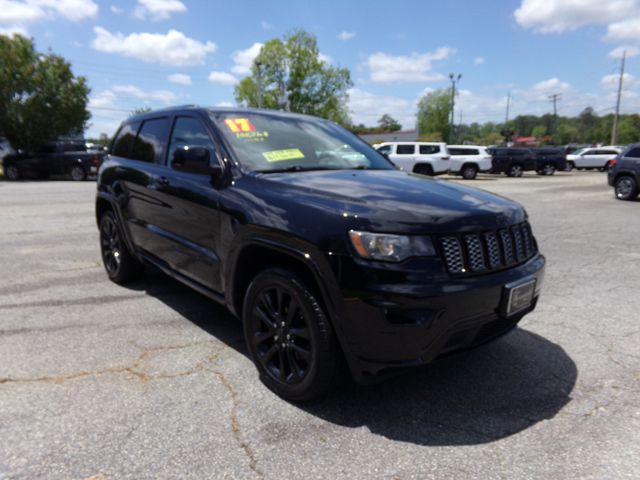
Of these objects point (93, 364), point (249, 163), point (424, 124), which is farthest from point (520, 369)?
point (424, 124)

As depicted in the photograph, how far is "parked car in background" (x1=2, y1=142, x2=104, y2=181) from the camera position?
850 inches

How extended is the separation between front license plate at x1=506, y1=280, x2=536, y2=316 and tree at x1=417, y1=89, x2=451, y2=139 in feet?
323

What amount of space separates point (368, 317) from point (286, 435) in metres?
0.78

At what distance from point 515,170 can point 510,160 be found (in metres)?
0.76

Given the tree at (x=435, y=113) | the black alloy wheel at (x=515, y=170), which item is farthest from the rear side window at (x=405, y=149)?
the tree at (x=435, y=113)

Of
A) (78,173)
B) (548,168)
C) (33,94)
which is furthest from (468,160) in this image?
(33,94)

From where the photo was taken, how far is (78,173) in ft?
71.6

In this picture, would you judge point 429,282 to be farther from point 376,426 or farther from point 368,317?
point 376,426

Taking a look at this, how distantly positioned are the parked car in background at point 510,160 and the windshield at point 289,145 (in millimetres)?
27640

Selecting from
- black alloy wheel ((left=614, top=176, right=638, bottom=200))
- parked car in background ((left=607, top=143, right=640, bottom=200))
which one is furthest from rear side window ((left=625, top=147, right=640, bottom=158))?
black alloy wheel ((left=614, top=176, right=638, bottom=200))

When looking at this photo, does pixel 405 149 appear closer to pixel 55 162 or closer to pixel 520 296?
pixel 55 162

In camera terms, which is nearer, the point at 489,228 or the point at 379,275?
the point at 379,275

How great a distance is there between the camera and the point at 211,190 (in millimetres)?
3248

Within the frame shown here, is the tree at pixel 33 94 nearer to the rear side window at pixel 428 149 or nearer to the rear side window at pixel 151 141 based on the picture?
the rear side window at pixel 428 149
